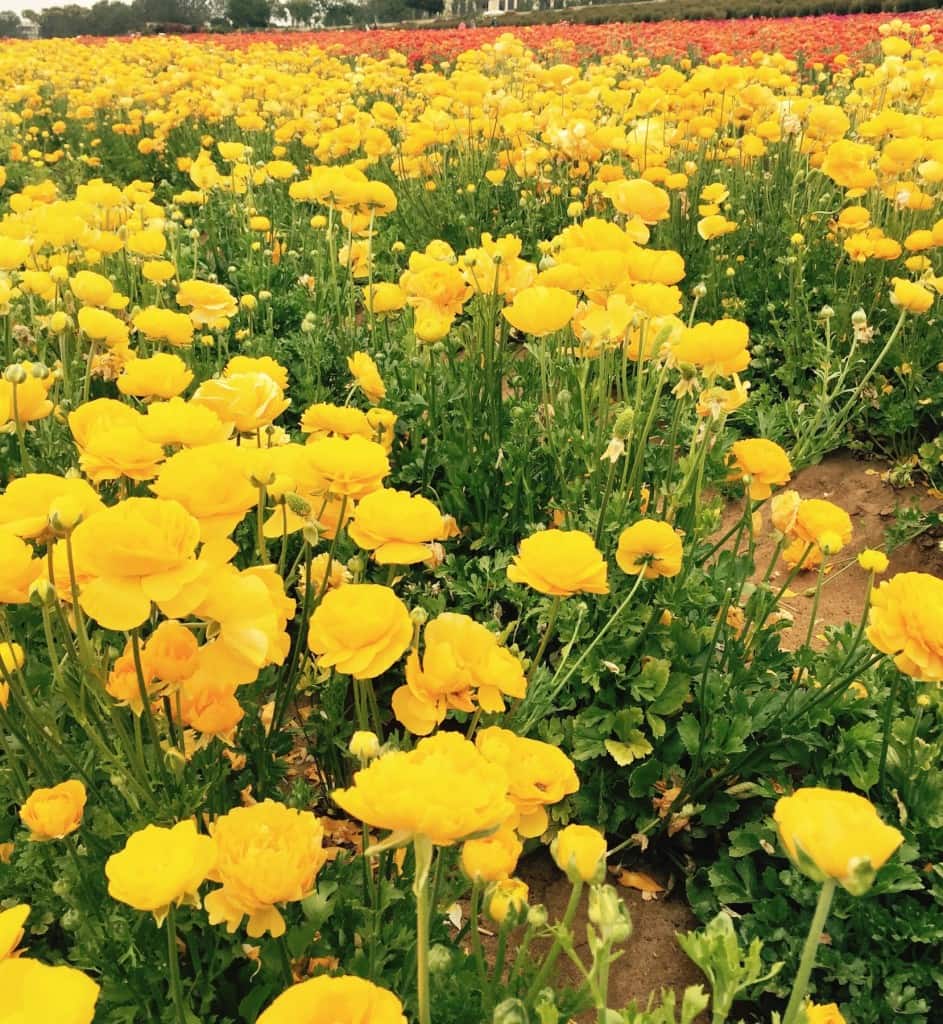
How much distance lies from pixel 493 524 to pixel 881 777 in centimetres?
119

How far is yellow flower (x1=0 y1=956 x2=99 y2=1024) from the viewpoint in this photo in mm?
661

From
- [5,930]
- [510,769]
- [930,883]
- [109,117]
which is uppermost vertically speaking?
[5,930]

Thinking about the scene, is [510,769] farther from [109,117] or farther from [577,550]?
[109,117]

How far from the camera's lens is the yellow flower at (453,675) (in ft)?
3.70

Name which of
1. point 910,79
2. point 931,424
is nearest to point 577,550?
point 931,424

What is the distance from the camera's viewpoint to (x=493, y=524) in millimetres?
2545

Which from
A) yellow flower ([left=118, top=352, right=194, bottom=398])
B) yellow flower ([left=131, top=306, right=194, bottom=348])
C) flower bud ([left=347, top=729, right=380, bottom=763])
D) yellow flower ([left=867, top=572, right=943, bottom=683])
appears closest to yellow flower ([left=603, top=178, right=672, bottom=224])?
yellow flower ([left=131, top=306, right=194, bottom=348])

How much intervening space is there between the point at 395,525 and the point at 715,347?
0.90 metres

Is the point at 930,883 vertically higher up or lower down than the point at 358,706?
lower down

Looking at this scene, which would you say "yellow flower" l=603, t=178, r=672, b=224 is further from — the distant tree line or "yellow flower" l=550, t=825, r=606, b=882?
the distant tree line

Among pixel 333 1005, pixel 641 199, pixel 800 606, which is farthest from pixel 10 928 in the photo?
pixel 800 606

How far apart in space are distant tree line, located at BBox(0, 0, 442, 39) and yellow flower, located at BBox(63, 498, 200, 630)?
1380 inches

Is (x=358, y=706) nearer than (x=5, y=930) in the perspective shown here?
No

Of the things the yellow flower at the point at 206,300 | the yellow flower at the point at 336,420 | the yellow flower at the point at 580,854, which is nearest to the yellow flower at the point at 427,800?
the yellow flower at the point at 580,854
